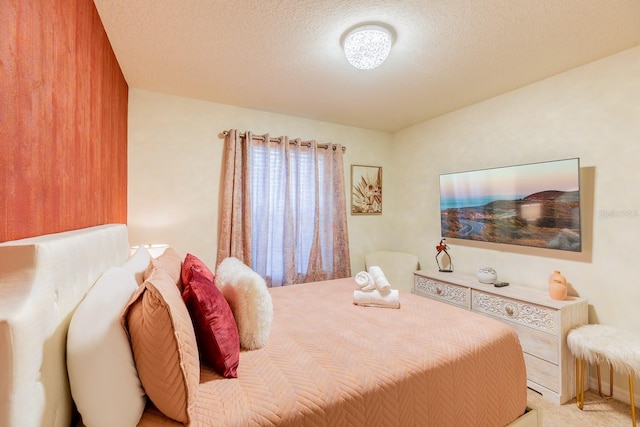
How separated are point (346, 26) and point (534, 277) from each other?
8.86ft

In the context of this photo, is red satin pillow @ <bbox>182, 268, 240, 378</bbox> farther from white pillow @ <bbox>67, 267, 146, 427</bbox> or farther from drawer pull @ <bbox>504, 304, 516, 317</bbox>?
drawer pull @ <bbox>504, 304, 516, 317</bbox>

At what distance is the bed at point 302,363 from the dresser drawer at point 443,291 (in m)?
0.98

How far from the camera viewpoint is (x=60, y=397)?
2.64 ft

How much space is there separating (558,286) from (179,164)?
3.60 m

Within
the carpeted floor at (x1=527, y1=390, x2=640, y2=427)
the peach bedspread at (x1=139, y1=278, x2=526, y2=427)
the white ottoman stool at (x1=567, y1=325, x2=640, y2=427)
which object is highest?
the peach bedspread at (x1=139, y1=278, x2=526, y2=427)

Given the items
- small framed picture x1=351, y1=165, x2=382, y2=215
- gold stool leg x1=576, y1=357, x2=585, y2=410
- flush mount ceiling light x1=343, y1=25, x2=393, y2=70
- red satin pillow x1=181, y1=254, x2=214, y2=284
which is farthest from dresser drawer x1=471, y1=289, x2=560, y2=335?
red satin pillow x1=181, y1=254, x2=214, y2=284

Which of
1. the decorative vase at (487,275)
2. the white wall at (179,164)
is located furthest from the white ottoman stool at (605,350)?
the white wall at (179,164)

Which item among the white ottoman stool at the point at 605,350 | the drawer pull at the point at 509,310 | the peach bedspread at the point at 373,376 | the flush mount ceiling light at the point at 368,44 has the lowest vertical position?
the white ottoman stool at the point at 605,350

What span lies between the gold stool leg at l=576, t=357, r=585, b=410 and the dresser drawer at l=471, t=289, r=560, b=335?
10.7 inches

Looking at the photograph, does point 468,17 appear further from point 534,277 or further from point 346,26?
point 534,277

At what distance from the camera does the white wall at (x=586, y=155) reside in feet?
6.78

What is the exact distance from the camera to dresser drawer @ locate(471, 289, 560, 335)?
6.95ft

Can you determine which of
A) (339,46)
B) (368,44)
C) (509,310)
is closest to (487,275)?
(509,310)

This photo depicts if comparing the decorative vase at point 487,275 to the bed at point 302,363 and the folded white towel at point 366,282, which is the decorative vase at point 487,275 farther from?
the folded white towel at point 366,282
